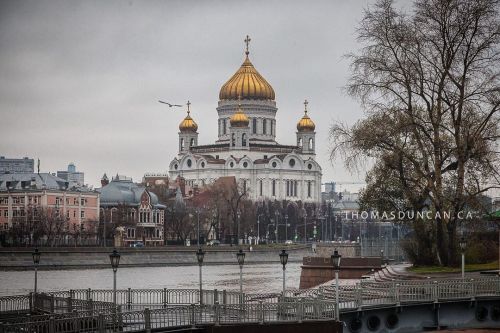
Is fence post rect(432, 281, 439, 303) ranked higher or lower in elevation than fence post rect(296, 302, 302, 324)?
higher

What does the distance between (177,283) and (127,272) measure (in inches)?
649

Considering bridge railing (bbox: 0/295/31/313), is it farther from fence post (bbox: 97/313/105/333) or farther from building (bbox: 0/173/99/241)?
building (bbox: 0/173/99/241)

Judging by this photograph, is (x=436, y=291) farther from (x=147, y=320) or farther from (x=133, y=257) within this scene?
(x=133, y=257)

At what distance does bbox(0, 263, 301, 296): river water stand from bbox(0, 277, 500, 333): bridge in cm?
2692

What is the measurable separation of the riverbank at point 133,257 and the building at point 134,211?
19684 mm

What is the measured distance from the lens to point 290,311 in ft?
125

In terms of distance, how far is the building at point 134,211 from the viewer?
487 ft

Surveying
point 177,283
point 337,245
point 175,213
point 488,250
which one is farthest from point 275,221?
point 488,250

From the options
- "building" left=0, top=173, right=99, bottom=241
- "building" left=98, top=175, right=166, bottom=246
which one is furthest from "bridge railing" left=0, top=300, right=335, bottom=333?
"building" left=98, top=175, right=166, bottom=246

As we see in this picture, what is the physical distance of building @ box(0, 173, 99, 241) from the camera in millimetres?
133500

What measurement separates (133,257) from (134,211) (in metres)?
43.6

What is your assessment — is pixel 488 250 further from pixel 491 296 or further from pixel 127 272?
pixel 127 272

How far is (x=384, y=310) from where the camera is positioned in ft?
135

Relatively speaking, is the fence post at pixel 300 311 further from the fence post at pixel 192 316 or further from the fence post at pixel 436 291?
the fence post at pixel 436 291
